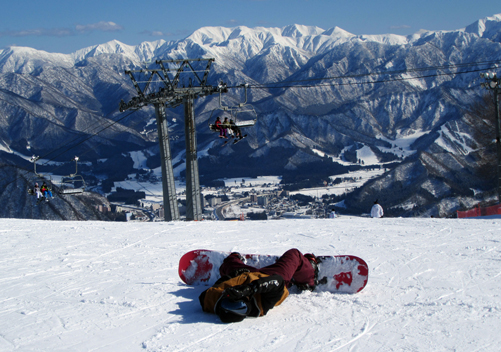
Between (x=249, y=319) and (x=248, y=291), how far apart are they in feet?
1.23

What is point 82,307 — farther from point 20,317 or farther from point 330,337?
point 330,337

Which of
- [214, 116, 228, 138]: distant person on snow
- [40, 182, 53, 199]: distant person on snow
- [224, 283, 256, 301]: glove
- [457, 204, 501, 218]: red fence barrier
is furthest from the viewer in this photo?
[40, 182, 53, 199]: distant person on snow

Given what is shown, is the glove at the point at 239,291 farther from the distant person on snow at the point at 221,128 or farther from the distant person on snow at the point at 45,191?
the distant person on snow at the point at 45,191

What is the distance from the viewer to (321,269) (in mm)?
5621

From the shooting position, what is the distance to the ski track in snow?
411cm

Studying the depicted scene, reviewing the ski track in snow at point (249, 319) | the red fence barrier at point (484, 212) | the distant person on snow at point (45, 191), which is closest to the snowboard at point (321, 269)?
the ski track in snow at point (249, 319)

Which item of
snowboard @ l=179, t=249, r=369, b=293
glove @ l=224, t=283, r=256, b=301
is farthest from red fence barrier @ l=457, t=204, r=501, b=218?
glove @ l=224, t=283, r=256, b=301

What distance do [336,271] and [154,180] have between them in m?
105

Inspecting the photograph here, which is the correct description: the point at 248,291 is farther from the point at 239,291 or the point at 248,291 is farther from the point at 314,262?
the point at 314,262

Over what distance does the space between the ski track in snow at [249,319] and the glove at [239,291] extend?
11.8 inches

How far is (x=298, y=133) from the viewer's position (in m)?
153

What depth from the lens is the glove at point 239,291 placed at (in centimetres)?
443

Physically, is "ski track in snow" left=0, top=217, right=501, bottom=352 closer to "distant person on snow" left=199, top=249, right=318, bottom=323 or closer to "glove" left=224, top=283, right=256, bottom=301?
"distant person on snow" left=199, top=249, right=318, bottom=323

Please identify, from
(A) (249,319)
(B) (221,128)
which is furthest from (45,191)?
(A) (249,319)
